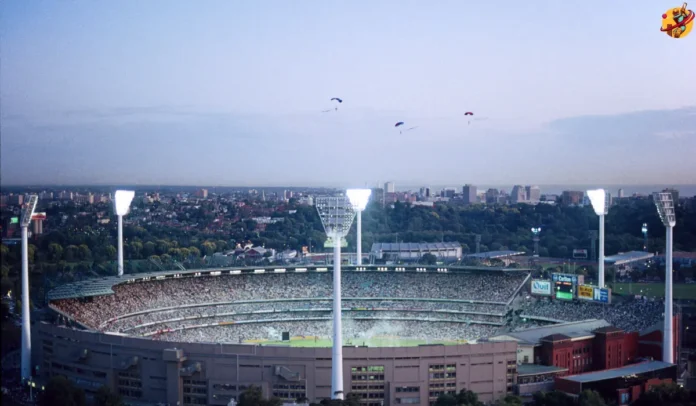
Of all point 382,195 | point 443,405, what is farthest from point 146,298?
point 382,195

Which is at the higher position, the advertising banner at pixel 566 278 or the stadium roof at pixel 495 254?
the advertising banner at pixel 566 278

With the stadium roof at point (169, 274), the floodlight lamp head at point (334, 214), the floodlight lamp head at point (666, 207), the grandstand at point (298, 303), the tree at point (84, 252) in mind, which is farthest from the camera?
the tree at point (84, 252)

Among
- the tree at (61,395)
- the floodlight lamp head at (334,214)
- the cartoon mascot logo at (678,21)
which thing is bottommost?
the tree at (61,395)

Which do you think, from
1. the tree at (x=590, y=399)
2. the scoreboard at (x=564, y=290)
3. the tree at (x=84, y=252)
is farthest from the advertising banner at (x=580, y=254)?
the tree at (x=590, y=399)

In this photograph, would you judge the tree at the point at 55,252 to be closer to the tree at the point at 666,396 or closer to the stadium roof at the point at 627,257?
the tree at the point at 666,396

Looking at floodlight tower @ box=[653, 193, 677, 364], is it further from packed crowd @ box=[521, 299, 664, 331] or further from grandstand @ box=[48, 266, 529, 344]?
grandstand @ box=[48, 266, 529, 344]

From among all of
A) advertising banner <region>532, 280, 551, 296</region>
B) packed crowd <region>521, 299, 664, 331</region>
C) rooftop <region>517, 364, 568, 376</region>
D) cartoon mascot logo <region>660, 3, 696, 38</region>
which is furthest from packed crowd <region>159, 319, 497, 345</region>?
cartoon mascot logo <region>660, 3, 696, 38</region>

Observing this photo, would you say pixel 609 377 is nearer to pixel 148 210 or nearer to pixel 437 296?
pixel 437 296
